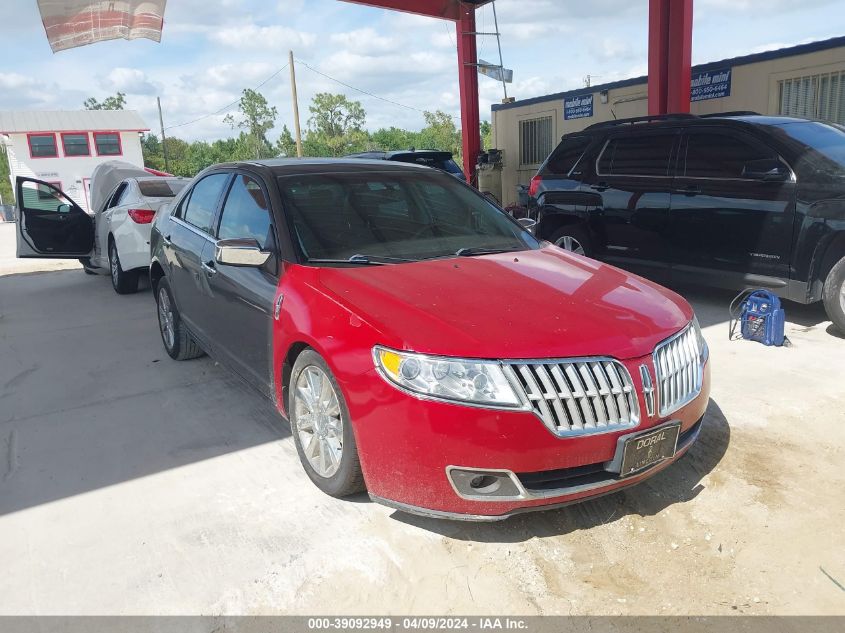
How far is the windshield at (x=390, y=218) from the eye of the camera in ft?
11.6

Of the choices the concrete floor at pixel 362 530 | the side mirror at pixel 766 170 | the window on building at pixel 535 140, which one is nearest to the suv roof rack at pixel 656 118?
the side mirror at pixel 766 170

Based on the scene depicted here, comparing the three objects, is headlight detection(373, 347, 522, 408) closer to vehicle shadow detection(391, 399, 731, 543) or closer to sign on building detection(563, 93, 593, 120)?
vehicle shadow detection(391, 399, 731, 543)

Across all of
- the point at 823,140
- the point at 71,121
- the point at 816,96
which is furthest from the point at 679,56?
the point at 71,121

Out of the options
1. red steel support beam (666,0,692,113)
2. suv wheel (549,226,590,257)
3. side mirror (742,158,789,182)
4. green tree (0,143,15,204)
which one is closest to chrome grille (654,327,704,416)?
side mirror (742,158,789,182)

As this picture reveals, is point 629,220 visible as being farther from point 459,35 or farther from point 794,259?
point 459,35

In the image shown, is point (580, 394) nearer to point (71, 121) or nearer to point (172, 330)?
point (172, 330)

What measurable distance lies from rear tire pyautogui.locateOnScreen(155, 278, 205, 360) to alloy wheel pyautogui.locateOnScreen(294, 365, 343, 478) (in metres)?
2.15

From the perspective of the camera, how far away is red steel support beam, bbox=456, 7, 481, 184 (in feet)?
50.9

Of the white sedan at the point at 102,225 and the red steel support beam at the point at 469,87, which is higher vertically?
the red steel support beam at the point at 469,87

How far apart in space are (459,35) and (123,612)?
15266mm

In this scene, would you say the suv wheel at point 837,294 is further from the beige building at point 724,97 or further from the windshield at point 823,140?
the beige building at point 724,97

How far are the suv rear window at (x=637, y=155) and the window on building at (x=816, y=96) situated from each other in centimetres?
438

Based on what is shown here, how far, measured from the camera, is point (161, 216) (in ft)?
18.4

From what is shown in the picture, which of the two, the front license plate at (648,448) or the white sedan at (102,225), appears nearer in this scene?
the front license plate at (648,448)
